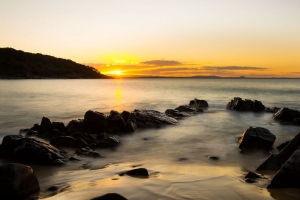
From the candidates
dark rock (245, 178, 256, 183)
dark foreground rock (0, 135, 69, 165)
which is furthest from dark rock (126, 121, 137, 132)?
dark rock (245, 178, 256, 183)

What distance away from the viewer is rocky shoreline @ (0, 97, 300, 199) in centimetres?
552

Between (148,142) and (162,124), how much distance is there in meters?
3.86

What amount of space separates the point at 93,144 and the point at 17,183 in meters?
4.98

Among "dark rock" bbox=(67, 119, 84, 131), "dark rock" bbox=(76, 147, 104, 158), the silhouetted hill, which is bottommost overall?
"dark rock" bbox=(76, 147, 104, 158)

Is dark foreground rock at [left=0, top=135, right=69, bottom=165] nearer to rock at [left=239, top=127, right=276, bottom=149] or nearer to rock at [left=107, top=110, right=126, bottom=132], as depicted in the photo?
rock at [left=107, top=110, right=126, bottom=132]

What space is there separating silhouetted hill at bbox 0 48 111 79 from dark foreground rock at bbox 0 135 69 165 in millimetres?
128668

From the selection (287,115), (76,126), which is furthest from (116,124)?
A: (287,115)

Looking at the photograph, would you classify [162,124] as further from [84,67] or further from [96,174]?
[84,67]

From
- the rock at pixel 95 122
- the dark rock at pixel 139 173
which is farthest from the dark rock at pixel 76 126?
the dark rock at pixel 139 173

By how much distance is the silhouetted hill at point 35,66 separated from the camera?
131m

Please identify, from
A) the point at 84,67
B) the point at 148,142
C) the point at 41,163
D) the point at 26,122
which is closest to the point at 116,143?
the point at 148,142

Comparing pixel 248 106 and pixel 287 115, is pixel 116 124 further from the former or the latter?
pixel 248 106

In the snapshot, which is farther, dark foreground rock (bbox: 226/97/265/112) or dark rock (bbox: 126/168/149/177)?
dark foreground rock (bbox: 226/97/265/112)

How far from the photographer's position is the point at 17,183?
16.7 ft
